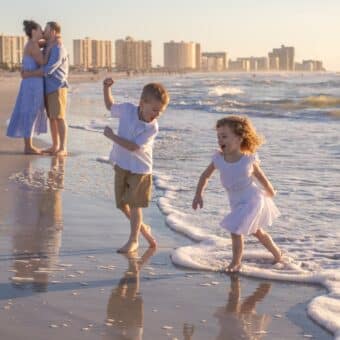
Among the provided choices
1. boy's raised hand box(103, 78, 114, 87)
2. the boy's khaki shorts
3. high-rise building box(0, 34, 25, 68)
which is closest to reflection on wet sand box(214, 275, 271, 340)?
the boy's khaki shorts

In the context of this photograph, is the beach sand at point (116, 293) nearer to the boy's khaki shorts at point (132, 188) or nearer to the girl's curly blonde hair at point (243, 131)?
the boy's khaki shorts at point (132, 188)

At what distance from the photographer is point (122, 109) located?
16.1ft

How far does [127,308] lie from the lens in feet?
11.6

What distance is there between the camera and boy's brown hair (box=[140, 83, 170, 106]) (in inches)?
186

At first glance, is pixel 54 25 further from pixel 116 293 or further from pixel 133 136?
pixel 116 293

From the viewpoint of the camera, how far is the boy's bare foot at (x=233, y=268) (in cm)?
434

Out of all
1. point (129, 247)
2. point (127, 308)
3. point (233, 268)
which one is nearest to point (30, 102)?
point (129, 247)

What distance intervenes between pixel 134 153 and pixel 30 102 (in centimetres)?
471

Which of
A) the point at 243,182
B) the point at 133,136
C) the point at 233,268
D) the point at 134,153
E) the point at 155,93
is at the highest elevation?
the point at 155,93

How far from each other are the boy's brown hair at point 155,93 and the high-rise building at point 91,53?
586ft

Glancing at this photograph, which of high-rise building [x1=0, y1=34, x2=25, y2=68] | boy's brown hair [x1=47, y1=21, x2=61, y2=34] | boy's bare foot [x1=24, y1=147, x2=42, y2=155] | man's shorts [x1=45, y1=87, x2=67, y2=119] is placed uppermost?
high-rise building [x1=0, y1=34, x2=25, y2=68]

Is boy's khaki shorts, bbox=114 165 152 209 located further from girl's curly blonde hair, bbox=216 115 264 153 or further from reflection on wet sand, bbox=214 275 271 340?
reflection on wet sand, bbox=214 275 271 340

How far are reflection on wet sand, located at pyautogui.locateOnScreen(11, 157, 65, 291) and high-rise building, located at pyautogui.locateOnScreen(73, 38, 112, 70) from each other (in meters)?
176

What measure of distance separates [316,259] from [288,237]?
60 centimetres
